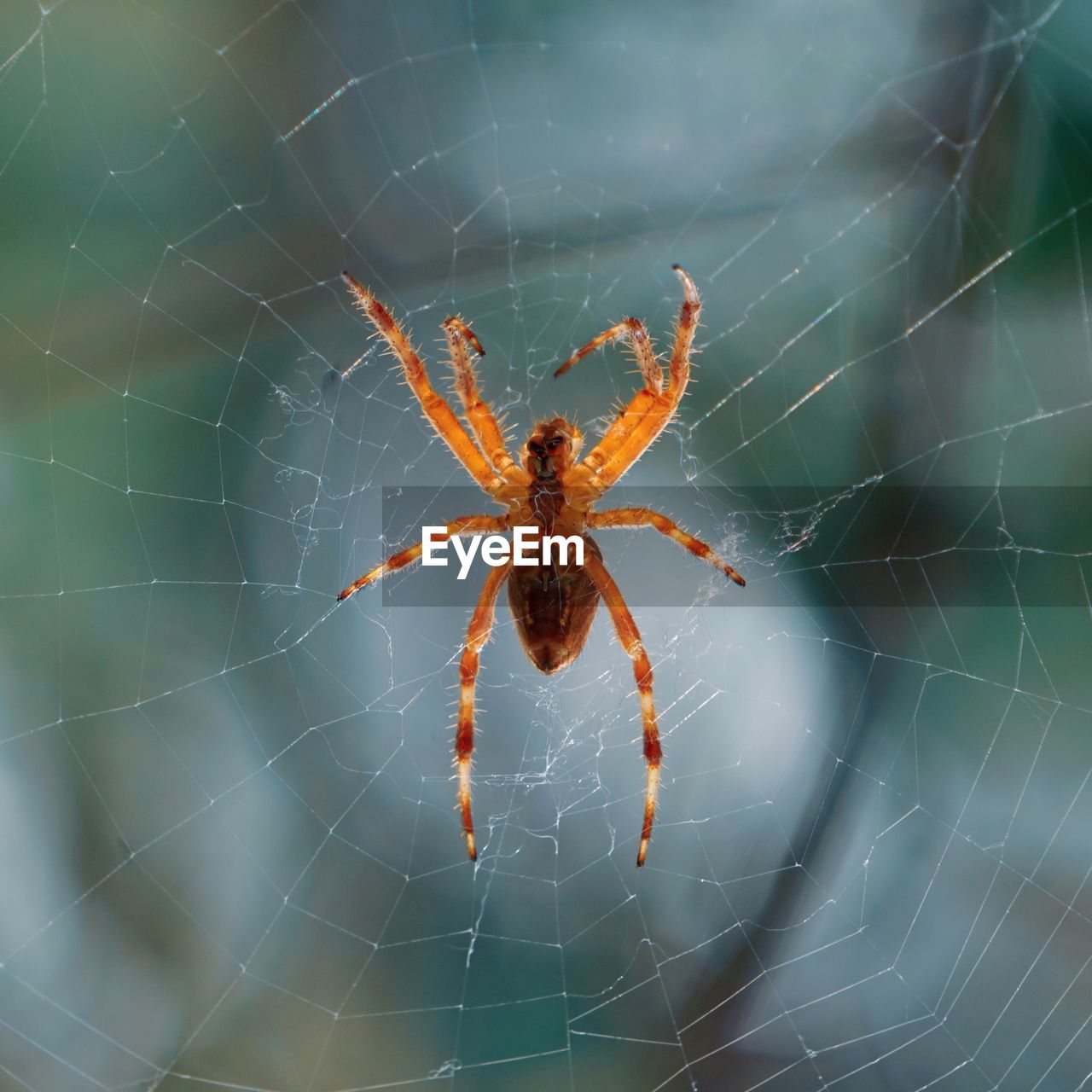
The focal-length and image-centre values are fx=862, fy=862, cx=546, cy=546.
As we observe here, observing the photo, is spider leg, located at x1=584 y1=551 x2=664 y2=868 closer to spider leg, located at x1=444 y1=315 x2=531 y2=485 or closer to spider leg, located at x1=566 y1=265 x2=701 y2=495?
spider leg, located at x1=566 y1=265 x2=701 y2=495

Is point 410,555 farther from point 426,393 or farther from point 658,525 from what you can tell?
point 658,525

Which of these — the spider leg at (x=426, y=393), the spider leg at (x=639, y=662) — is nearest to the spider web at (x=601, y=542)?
the spider leg at (x=639, y=662)

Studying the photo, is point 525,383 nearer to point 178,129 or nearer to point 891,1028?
point 178,129

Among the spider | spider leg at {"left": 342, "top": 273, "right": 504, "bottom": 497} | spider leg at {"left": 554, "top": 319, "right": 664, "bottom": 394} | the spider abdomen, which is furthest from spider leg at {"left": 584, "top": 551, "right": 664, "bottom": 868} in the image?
spider leg at {"left": 554, "top": 319, "right": 664, "bottom": 394}

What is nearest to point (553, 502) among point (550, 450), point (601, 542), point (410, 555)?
point (550, 450)

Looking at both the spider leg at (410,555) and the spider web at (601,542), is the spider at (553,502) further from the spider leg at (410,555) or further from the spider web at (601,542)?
the spider web at (601,542)

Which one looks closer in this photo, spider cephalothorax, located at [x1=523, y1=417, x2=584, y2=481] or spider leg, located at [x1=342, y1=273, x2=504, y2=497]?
spider leg, located at [x1=342, y1=273, x2=504, y2=497]

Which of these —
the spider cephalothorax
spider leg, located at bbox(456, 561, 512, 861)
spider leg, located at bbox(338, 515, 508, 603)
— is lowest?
spider leg, located at bbox(456, 561, 512, 861)
